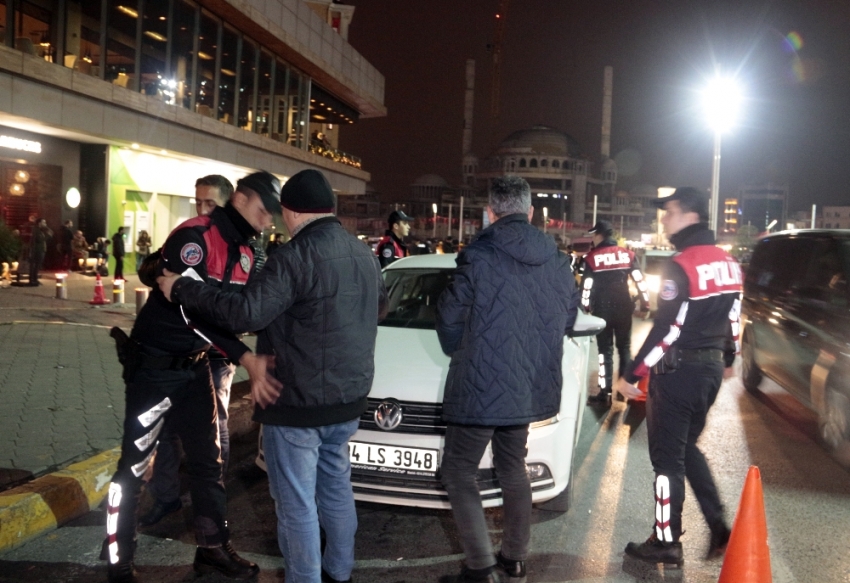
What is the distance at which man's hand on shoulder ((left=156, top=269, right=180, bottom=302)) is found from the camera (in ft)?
10.5

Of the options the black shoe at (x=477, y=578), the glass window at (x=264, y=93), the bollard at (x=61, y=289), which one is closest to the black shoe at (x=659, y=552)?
the black shoe at (x=477, y=578)

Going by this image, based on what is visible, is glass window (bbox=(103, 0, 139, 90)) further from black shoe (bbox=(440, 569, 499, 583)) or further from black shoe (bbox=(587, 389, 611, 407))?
black shoe (bbox=(440, 569, 499, 583))

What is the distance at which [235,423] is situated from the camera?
656 cm

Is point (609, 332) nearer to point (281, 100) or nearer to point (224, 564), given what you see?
point (224, 564)

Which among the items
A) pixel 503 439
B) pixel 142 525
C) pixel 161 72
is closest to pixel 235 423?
pixel 142 525

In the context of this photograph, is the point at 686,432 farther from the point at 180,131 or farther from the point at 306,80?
the point at 306,80

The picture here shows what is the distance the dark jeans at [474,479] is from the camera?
3.57 metres

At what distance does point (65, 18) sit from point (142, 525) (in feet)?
54.6

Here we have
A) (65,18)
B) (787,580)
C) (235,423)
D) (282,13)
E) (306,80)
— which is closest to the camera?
(787,580)

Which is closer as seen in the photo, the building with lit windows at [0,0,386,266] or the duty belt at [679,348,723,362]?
the duty belt at [679,348,723,362]

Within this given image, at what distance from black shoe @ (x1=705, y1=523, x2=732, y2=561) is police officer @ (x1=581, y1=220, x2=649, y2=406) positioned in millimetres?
3810

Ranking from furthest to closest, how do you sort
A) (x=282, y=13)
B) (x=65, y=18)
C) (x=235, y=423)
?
(x=282, y=13) < (x=65, y=18) < (x=235, y=423)

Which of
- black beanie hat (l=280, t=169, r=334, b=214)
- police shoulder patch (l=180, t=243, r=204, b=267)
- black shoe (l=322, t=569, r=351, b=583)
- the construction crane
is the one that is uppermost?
the construction crane

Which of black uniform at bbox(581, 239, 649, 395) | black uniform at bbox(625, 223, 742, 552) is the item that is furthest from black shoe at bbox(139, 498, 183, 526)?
black uniform at bbox(581, 239, 649, 395)
